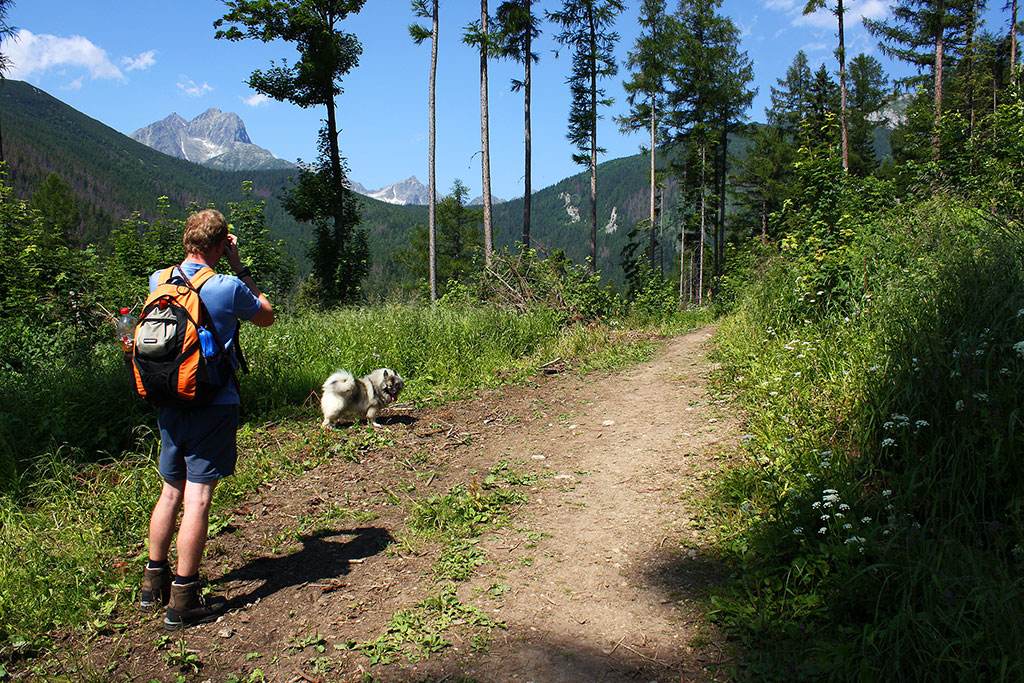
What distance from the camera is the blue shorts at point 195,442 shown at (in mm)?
2771

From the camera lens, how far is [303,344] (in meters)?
8.15

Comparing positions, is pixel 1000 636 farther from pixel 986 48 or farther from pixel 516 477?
pixel 986 48

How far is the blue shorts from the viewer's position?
2.77 metres

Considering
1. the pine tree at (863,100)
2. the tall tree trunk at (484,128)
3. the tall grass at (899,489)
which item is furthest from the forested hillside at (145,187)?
the tall grass at (899,489)

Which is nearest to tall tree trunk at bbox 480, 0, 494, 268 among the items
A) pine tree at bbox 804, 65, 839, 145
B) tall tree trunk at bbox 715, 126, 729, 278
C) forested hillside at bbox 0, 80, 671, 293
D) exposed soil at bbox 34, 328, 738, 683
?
exposed soil at bbox 34, 328, 738, 683

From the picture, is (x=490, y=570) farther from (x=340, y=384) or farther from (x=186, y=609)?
(x=340, y=384)

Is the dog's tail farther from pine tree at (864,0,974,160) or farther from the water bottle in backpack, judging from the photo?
pine tree at (864,0,974,160)

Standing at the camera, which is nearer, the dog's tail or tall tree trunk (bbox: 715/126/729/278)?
the dog's tail

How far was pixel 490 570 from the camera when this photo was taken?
329cm

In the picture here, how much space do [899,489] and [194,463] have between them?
375cm

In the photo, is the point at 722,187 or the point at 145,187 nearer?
the point at 722,187

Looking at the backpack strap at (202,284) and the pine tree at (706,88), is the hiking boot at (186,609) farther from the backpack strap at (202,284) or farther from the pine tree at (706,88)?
the pine tree at (706,88)

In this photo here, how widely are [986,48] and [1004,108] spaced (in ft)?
64.3

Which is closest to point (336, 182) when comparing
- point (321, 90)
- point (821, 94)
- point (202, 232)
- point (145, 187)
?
point (321, 90)
